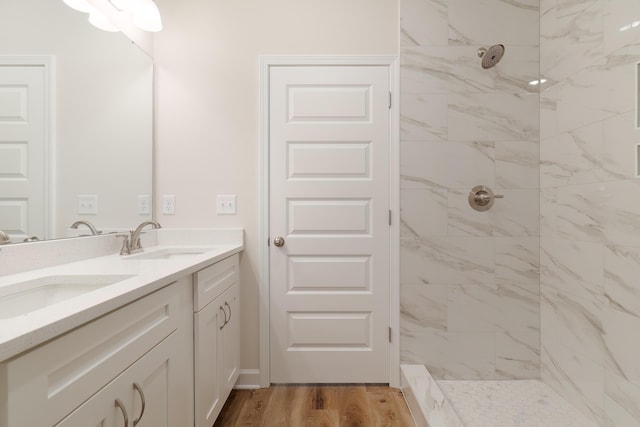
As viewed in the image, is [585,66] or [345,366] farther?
[345,366]

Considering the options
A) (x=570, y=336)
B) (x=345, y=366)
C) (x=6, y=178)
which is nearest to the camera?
(x=6, y=178)

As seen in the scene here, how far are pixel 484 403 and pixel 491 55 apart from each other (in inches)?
77.4

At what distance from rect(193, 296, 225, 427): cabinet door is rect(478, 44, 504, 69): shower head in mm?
2006

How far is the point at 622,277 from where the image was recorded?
1.38m

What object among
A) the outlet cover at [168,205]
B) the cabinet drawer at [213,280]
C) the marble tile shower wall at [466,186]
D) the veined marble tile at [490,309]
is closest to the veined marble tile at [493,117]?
the marble tile shower wall at [466,186]

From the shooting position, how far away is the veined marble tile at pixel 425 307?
193cm

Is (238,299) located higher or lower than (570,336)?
higher

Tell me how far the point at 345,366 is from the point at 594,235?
1.54m

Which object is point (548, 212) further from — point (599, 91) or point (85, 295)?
point (85, 295)

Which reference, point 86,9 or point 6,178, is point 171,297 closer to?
point 6,178

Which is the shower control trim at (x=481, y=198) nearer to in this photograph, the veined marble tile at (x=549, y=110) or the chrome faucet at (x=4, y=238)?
the veined marble tile at (x=549, y=110)

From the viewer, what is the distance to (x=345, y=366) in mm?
1950

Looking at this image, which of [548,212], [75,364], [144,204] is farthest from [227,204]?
[548,212]

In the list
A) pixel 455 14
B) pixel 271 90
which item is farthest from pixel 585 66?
pixel 271 90
